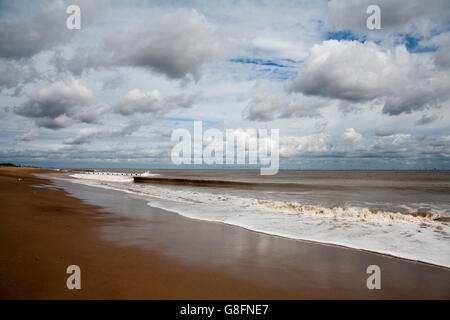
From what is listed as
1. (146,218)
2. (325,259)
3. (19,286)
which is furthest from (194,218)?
(19,286)

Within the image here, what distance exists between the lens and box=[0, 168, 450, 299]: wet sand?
4.08 metres

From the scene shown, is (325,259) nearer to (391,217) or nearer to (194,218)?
(194,218)

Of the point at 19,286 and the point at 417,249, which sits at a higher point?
the point at 19,286

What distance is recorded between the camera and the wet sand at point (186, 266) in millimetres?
4078

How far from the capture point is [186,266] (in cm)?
515

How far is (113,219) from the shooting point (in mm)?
9656
